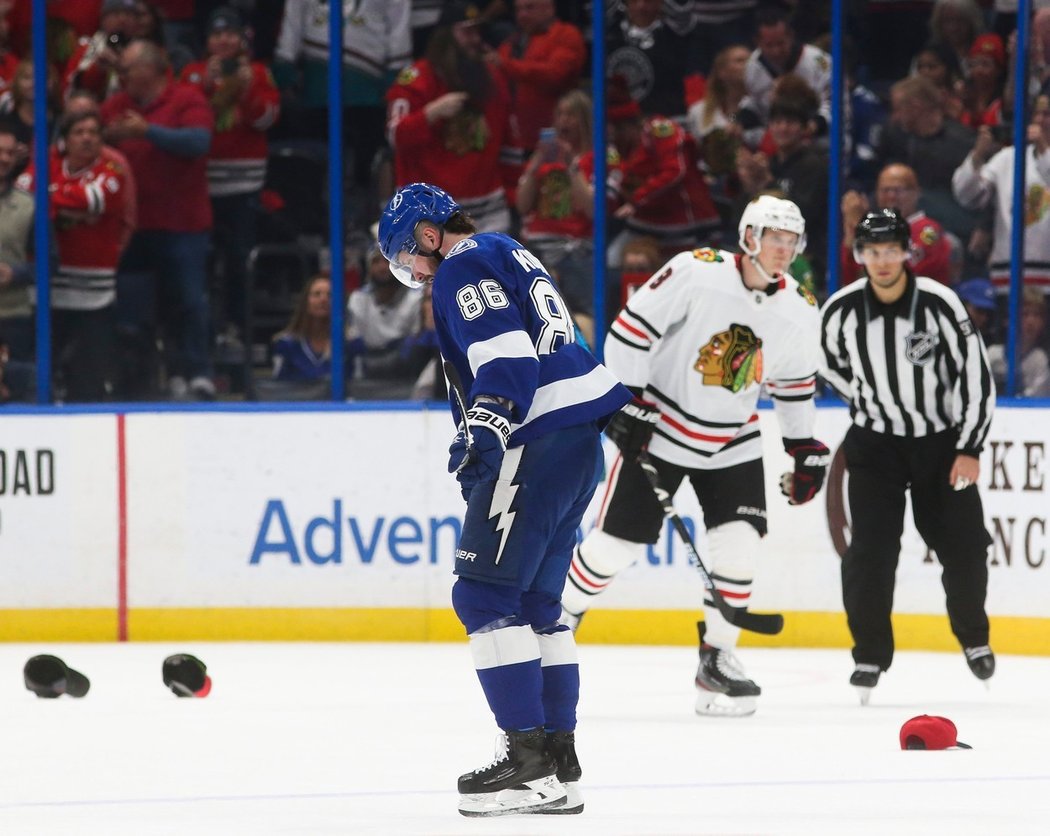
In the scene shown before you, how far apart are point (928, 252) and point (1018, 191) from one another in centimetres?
38

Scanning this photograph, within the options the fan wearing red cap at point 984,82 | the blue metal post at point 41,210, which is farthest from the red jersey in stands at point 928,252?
the blue metal post at point 41,210

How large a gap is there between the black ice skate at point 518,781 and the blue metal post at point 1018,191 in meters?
3.26

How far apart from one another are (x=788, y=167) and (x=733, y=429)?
1.97 meters

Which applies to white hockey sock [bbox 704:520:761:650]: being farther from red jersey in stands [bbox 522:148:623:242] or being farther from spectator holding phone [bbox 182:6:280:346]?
spectator holding phone [bbox 182:6:280:346]

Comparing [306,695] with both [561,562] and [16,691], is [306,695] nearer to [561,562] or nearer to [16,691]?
[16,691]

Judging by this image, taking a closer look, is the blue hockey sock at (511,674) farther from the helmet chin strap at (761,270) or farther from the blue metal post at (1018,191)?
the blue metal post at (1018,191)

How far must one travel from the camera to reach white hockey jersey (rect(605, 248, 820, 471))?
195 inches

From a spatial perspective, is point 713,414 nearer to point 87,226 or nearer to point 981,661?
point 981,661

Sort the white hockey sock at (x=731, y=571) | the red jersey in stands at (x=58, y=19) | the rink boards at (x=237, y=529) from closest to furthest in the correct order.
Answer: the white hockey sock at (x=731, y=571) → the rink boards at (x=237, y=529) → the red jersey in stands at (x=58, y=19)

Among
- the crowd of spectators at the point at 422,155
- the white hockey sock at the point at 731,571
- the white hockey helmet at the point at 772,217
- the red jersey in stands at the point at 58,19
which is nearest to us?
the white hockey helmet at the point at 772,217

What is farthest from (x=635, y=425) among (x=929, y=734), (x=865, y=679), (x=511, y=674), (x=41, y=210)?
(x=41, y=210)

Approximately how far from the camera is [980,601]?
509 centimetres

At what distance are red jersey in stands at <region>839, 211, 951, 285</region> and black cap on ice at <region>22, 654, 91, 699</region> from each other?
2.97 meters

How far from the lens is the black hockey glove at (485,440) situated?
331 cm
